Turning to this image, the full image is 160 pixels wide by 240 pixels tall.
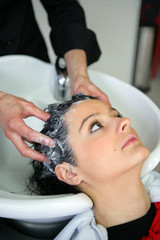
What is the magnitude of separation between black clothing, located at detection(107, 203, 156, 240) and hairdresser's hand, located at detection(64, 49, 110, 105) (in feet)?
1.53

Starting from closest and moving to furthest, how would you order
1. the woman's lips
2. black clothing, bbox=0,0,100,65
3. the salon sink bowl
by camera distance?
the salon sink bowl
the woman's lips
black clothing, bbox=0,0,100,65

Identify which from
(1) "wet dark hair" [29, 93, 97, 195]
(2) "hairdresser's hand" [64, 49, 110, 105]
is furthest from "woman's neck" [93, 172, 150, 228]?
(2) "hairdresser's hand" [64, 49, 110, 105]

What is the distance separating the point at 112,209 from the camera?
3.09ft

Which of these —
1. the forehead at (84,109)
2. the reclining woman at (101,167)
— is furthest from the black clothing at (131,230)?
the forehead at (84,109)

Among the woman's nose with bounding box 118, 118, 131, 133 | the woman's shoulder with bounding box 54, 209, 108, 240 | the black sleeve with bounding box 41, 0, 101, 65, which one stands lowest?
the woman's shoulder with bounding box 54, 209, 108, 240

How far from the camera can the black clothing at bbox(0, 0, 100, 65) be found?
1.29 meters

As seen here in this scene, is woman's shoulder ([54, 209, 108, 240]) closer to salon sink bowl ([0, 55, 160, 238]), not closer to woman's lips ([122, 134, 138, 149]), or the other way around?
salon sink bowl ([0, 55, 160, 238])

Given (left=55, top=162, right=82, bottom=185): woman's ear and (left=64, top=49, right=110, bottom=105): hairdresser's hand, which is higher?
(left=64, top=49, right=110, bottom=105): hairdresser's hand

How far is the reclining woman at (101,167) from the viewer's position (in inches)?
34.1

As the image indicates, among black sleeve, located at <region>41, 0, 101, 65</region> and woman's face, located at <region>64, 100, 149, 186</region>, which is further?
black sleeve, located at <region>41, 0, 101, 65</region>

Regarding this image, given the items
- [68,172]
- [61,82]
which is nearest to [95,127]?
[68,172]

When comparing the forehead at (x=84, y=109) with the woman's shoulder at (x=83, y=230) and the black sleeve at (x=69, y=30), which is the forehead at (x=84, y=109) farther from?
the black sleeve at (x=69, y=30)

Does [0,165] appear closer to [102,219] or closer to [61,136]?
[61,136]

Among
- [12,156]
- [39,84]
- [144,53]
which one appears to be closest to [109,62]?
[144,53]
